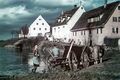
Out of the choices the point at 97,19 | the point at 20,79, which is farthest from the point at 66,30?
the point at 20,79

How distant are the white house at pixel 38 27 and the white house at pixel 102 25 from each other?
1673 inches

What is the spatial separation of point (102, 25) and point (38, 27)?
5663cm

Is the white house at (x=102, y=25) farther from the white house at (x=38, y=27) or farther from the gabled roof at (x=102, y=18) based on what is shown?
the white house at (x=38, y=27)

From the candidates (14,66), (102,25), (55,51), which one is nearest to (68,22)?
(102,25)

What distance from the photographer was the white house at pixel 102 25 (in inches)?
3019

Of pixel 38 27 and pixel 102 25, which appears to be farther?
pixel 38 27

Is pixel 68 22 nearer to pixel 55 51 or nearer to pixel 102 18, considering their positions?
pixel 102 18

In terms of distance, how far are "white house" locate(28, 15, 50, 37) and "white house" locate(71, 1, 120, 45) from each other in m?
42.5

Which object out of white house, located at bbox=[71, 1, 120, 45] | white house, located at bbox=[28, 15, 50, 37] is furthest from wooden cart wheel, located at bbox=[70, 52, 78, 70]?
white house, located at bbox=[28, 15, 50, 37]

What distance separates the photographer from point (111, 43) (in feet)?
237

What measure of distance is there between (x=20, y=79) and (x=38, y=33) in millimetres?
107068

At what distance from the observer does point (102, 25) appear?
250 ft

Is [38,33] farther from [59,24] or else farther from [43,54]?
[43,54]

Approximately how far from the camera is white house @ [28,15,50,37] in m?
130
